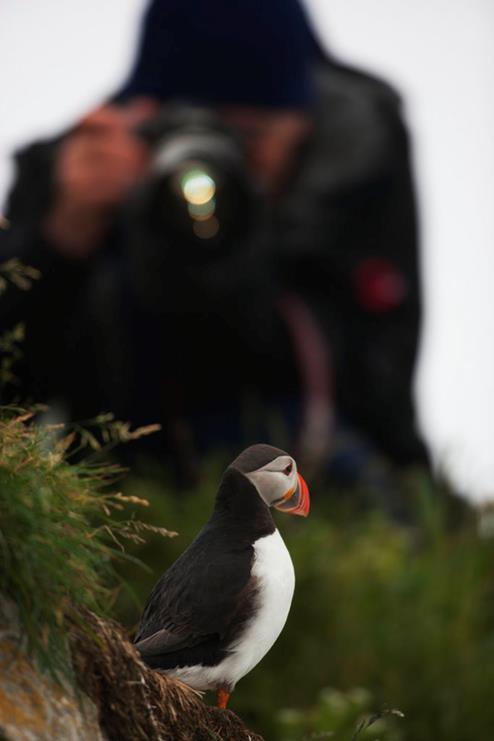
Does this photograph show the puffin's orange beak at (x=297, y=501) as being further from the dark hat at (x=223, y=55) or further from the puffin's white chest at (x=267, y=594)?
the dark hat at (x=223, y=55)

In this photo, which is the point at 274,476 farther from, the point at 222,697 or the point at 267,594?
the point at 222,697

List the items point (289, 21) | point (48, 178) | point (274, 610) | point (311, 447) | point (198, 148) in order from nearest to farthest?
1. point (274, 610)
2. point (198, 148)
3. point (311, 447)
4. point (48, 178)
5. point (289, 21)

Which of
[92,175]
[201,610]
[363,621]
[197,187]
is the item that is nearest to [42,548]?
[201,610]

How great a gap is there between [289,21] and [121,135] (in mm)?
1624

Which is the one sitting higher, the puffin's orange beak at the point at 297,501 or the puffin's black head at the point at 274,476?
the puffin's black head at the point at 274,476

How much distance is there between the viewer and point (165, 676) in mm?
2580

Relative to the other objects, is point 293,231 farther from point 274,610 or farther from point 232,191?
point 274,610

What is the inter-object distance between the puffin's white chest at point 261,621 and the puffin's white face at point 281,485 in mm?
80

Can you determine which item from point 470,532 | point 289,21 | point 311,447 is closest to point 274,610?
point 470,532

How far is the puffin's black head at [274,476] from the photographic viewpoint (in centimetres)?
253

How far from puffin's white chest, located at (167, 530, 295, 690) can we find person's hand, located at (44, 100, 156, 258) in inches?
222

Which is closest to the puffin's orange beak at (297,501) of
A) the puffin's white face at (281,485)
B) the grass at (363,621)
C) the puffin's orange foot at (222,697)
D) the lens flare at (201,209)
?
the puffin's white face at (281,485)

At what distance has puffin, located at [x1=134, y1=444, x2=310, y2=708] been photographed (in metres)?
2.52

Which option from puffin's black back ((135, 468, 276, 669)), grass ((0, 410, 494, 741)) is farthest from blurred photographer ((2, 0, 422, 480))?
puffin's black back ((135, 468, 276, 669))
